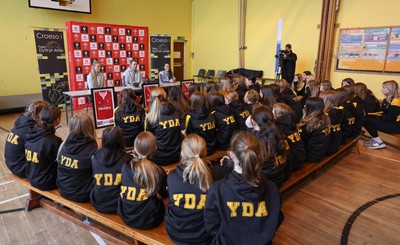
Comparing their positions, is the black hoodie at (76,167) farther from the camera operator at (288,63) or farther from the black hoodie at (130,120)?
the camera operator at (288,63)

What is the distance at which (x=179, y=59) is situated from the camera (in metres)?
11.4

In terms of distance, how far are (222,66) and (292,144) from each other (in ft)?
26.8

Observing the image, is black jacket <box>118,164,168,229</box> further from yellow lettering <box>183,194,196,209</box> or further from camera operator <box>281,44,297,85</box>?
camera operator <box>281,44,297,85</box>

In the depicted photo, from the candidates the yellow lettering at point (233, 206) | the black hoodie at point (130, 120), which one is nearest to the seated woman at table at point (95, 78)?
the black hoodie at point (130, 120)

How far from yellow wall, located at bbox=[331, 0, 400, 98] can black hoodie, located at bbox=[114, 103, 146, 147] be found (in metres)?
6.45

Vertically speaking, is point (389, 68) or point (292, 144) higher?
point (389, 68)

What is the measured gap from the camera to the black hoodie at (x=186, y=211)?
1755 mm

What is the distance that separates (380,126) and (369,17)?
3824 millimetres

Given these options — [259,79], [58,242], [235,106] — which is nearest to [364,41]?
[259,79]

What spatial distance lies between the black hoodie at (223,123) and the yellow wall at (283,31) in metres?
5.90

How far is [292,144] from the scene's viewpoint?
9.35ft

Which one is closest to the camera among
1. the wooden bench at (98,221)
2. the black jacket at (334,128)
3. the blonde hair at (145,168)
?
the blonde hair at (145,168)

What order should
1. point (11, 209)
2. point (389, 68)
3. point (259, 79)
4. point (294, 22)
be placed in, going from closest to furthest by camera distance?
1. point (11, 209)
2. point (389, 68)
3. point (294, 22)
4. point (259, 79)

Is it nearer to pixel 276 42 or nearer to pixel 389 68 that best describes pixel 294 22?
pixel 276 42
